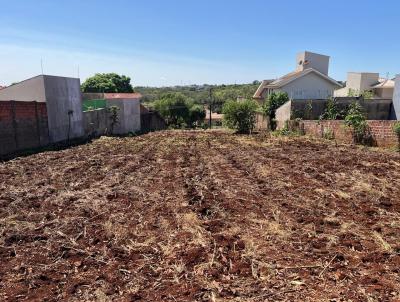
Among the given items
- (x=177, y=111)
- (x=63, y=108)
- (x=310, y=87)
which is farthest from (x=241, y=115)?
(x=177, y=111)

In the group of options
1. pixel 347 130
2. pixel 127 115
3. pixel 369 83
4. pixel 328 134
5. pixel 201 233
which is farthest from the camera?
pixel 369 83

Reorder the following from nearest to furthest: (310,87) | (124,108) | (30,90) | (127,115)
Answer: (30,90), (124,108), (127,115), (310,87)

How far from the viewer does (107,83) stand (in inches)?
1730

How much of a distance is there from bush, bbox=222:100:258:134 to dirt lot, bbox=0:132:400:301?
1058 centimetres

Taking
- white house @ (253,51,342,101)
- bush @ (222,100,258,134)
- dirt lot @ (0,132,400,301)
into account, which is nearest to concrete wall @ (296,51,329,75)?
white house @ (253,51,342,101)

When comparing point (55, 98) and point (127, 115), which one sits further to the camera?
point (127, 115)

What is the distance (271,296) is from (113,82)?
1748 inches

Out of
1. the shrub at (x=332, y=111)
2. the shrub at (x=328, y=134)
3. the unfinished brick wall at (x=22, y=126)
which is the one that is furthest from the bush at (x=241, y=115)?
the unfinished brick wall at (x=22, y=126)

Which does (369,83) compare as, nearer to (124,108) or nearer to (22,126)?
(124,108)

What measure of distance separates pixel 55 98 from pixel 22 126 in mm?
3471

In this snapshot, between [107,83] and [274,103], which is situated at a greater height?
[107,83]

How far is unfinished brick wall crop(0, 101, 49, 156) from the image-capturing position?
1191 cm

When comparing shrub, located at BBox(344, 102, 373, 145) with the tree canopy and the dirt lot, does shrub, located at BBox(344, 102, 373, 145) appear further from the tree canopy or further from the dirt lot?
the tree canopy

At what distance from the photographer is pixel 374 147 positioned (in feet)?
42.7
